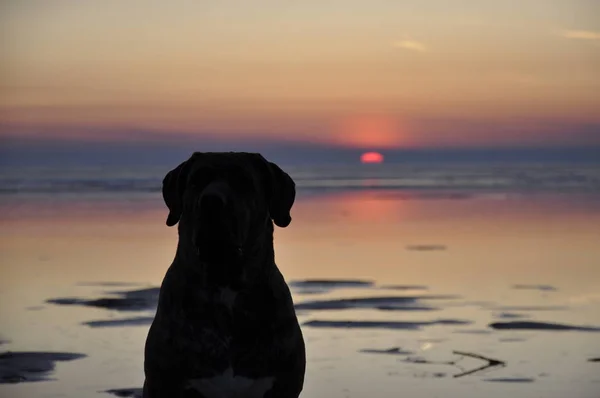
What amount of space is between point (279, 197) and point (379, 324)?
17.8ft

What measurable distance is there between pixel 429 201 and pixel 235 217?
2303 centimetres

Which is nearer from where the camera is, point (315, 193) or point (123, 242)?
point (123, 242)

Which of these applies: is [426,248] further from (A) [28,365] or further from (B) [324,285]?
(A) [28,365]

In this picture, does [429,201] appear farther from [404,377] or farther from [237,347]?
[237,347]

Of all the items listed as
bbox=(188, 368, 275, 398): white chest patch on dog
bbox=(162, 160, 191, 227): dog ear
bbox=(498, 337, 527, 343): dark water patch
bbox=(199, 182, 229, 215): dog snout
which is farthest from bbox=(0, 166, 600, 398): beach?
bbox=(199, 182, 229, 215): dog snout

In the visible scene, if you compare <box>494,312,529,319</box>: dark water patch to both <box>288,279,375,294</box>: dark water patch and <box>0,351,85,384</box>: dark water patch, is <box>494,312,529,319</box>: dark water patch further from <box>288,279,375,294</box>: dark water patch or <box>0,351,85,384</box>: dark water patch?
<box>0,351,85,384</box>: dark water patch

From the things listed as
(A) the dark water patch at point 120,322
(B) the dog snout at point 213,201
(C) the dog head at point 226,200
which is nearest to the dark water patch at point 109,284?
(A) the dark water patch at point 120,322

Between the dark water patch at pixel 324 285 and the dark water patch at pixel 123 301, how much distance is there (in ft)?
5.14

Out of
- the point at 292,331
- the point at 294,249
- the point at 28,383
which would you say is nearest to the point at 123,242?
the point at 294,249

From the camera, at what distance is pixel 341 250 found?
1633 cm

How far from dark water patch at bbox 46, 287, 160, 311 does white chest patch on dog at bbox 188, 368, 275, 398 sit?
6.22m

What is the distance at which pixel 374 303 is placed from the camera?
39.7 feet

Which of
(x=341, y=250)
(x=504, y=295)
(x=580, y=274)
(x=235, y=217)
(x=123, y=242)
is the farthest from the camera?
(x=123, y=242)

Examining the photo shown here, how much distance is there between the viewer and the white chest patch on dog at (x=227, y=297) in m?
5.65
